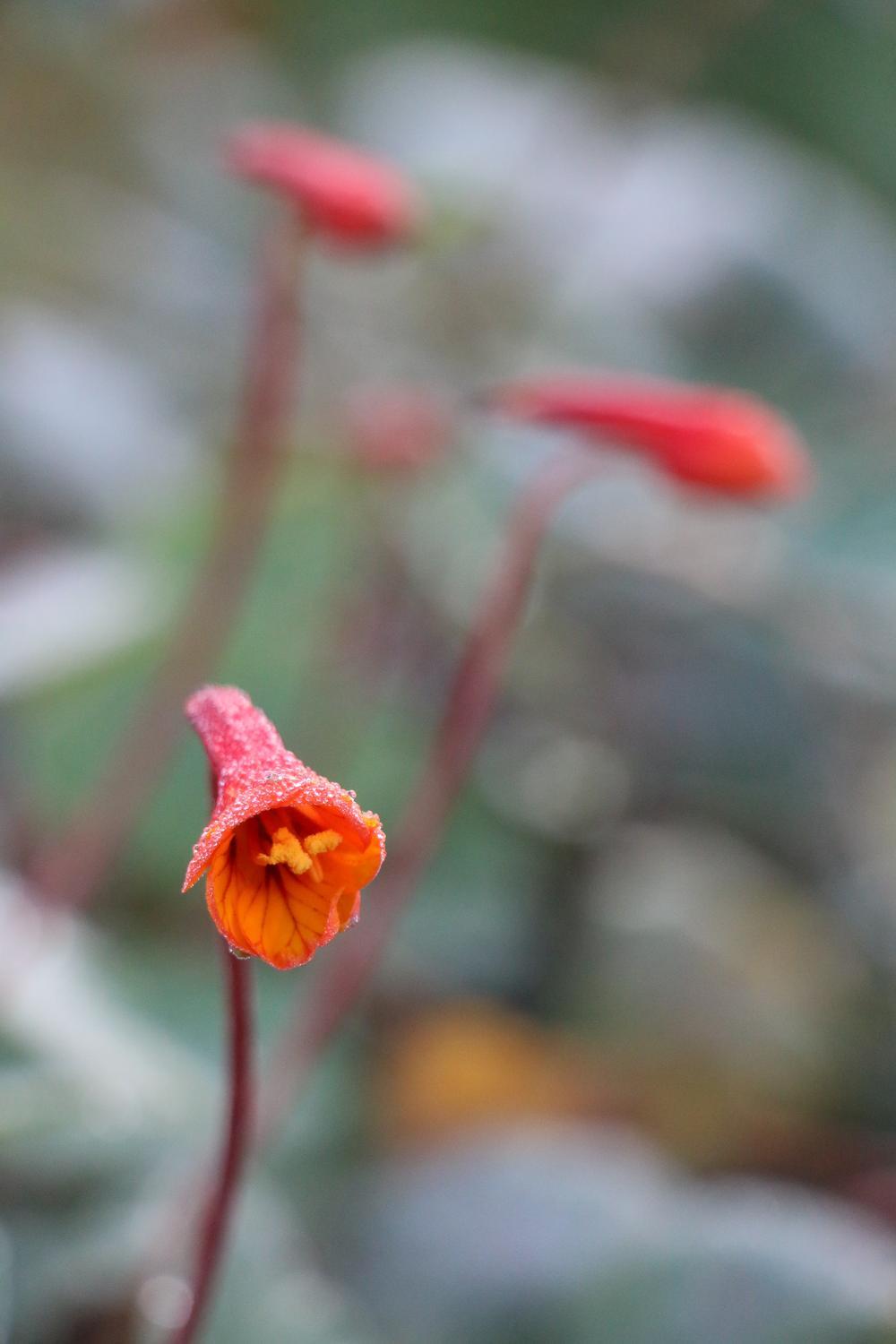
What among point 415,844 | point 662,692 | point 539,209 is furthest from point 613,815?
point 539,209

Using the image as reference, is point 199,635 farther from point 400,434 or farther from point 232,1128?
point 232,1128

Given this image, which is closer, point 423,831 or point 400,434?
point 423,831

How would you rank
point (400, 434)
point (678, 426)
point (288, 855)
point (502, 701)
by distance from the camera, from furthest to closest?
point (502, 701), point (400, 434), point (678, 426), point (288, 855)

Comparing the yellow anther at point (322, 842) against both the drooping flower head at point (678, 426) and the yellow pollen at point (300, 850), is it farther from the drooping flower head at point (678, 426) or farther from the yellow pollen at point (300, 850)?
the drooping flower head at point (678, 426)

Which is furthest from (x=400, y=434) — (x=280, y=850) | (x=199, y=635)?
(x=280, y=850)

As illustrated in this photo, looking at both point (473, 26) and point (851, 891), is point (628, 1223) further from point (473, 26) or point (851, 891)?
point (473, 26)

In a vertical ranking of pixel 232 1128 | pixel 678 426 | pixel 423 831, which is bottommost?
pixel 232 1128

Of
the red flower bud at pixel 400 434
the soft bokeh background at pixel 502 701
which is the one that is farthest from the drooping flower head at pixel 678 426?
the soft bokeh background at pixel 502 701

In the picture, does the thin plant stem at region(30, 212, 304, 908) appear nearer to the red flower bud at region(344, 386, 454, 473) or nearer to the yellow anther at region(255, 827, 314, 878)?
the red flower bud at region(344, 386, 454, 473)
